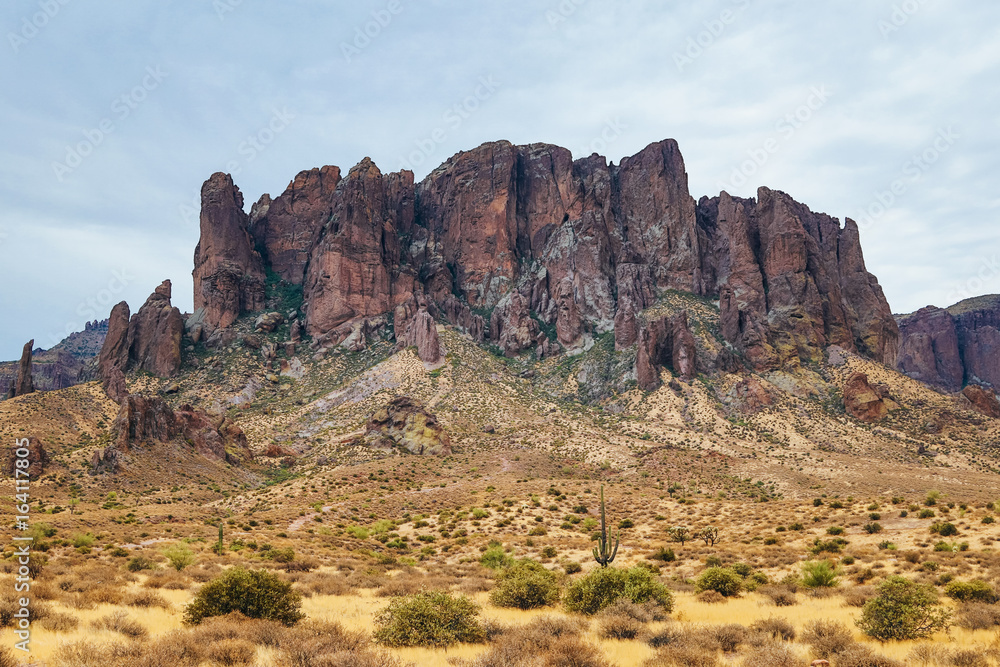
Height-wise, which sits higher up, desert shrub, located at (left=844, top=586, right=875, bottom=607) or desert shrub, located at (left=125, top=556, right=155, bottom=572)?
desert shrub, located at (left=125, top=556, right=155, bottom=572)

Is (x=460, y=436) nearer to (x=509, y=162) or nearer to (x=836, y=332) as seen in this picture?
(x=836, y=332)

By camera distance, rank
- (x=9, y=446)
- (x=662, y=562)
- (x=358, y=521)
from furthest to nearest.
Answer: (x=9, y=446)
(x=358, y=521)
(x=662, y=562)

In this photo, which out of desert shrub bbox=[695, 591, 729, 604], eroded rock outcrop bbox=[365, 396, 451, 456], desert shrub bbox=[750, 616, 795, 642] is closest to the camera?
desert shrub bbox=[750, 616, 795, 642]

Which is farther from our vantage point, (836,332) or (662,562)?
(836,332)

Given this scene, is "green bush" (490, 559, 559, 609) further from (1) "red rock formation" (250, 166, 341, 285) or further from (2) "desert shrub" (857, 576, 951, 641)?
(1) "red rock formation" (250, 166, 341, 285)

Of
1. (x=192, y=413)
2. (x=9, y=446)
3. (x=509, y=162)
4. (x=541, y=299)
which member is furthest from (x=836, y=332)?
(x=9, y=446)

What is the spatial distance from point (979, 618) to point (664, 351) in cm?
7708

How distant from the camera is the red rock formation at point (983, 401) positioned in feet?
255

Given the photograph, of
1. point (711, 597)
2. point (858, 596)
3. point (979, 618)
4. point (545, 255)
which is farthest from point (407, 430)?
point (545, 255)

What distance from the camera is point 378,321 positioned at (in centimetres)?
10681

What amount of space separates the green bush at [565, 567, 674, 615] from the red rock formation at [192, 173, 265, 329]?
351 ft

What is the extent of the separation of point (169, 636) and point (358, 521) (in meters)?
32.3

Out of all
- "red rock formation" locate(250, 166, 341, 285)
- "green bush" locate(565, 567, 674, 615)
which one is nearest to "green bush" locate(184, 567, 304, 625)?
"green bush" locate(565, 567, 674, 615)

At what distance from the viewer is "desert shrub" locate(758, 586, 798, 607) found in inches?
659
